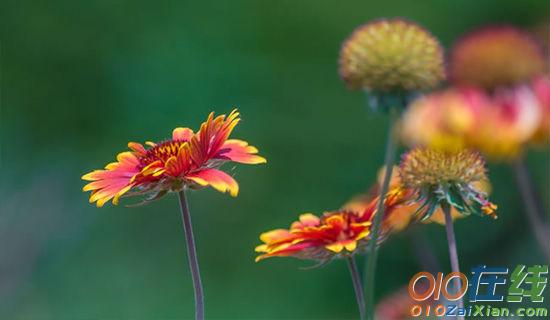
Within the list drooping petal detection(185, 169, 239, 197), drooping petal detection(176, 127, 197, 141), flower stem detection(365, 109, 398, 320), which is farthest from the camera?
drooping petal detection(176, 127, 197, 141)

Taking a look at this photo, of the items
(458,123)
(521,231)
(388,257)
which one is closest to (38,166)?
(388,257)

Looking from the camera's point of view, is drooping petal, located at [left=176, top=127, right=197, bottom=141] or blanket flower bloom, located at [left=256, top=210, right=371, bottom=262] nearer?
blanket flower bloom, located at [left=256, top=210, right=371, bottom=262]

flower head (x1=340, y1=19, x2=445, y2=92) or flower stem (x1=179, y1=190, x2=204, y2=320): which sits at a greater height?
flower head (x1=340, y1=19, x2=445, y2=92)

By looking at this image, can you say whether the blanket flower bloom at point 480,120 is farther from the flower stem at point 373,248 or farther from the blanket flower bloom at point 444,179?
the flower stem at point 373,248

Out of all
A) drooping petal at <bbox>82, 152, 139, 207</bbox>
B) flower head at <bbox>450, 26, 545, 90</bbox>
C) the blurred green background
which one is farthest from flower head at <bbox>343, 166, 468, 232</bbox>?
the blurred green background

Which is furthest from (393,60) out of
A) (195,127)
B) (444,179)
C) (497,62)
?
(195,127)

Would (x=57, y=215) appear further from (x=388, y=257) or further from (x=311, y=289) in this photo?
(x=388, y=257)

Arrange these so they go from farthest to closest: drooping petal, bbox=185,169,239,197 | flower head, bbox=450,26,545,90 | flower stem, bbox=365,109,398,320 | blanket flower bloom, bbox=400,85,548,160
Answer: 1. flower head, bbox=450,26,545,90
2. blanket flower bloom, bbox=400,85,548,160
3. drooping petal, bbox=185,169,239,197
4. flower stem, bbox=365,109,398,320

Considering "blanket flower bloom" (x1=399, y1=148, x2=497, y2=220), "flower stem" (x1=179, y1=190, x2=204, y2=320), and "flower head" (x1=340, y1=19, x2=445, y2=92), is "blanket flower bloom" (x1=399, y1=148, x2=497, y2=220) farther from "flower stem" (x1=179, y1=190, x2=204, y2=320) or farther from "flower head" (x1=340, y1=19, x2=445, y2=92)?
"flower stem" (x1=179, y1=190, x2=204, y2=320)
